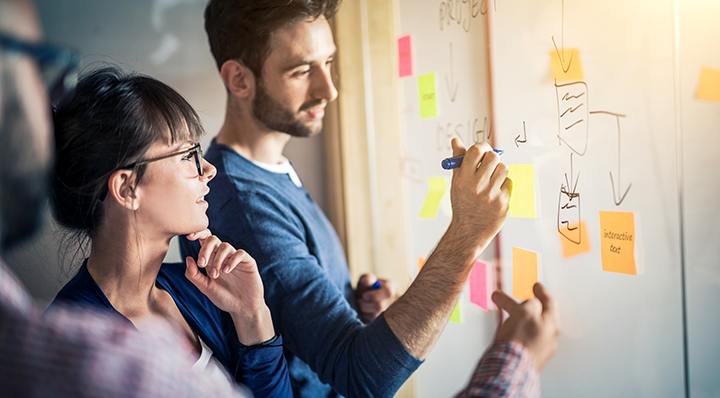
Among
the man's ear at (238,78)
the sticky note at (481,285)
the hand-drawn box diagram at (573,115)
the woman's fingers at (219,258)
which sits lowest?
the sticky note at (481,285)

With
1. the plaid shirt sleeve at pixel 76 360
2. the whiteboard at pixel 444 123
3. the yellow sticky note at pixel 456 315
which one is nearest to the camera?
the plaid shirt sleeve at pixel 76 360

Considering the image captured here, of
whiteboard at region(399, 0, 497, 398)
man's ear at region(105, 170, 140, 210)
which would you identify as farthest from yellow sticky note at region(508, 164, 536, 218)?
man's ear at region(105, 170, 140, 210)

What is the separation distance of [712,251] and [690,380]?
0.21 m

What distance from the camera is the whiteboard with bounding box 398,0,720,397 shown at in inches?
24.2

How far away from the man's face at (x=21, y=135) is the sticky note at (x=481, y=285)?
884 mm

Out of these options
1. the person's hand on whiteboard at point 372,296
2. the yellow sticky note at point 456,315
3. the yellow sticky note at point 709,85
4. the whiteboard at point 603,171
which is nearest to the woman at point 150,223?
the person's hand on whiteboard at point 372,296

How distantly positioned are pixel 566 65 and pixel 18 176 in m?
1.12

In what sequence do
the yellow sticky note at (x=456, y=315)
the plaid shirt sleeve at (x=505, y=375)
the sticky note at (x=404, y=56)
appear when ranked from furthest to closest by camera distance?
the sticky note at (x=404, y=56) → the yellow sticky note at (x=456, y=315) → the plaid shirt sleeve at (x=505, y=375)

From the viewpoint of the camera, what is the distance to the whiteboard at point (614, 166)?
24.2 inches

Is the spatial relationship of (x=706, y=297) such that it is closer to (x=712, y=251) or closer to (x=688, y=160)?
(x=712, y=251)

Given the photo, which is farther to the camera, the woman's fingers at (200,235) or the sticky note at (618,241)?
the woman's fingers at (200,235)

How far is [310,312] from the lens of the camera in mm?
813

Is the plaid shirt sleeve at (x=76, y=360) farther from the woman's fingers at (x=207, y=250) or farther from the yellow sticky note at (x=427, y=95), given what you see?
the yellow sticky note at (x=427, y=95)

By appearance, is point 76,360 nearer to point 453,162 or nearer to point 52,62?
point 453,162
